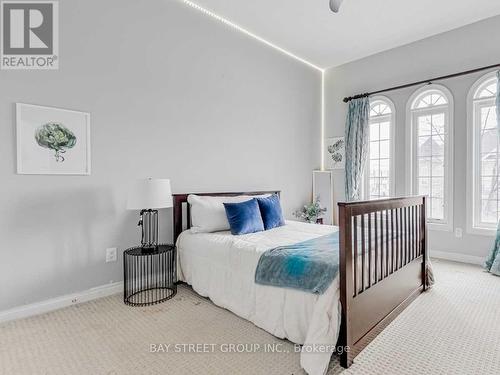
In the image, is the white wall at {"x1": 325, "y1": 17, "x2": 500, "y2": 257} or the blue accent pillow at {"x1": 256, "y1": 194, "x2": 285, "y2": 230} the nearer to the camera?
the blue accent pillow at {"x1": 256, "y1": 194, "x2": 285, "y2": 230}

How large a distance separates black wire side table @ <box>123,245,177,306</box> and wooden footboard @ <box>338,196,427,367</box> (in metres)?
1.60

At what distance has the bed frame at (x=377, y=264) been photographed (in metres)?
1.65

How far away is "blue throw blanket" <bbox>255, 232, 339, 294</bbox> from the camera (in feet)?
5.54

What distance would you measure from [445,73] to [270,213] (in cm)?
309

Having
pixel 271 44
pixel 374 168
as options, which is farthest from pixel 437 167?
pixel 271 44

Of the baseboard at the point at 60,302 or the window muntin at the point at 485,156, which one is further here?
the window muntin at the point at 485,156

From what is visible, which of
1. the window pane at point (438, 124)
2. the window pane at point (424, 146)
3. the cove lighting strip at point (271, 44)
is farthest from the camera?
the window pane at point (424, 146)

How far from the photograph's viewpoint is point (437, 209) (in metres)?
3.93

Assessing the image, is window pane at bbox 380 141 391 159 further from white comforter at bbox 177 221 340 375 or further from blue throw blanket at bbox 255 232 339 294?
blue throw blanket at bbox 255 232 339 294

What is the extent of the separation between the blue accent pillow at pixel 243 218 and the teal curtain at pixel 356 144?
2233 mm

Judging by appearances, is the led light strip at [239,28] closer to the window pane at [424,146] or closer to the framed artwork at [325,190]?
the framed artwork at [325,190]

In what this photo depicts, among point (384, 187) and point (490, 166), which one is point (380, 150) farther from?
point (490, 166)

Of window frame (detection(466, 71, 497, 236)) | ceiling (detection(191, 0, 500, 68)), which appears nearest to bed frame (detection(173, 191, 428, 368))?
window frame (detection(466, 71, 497, 236))

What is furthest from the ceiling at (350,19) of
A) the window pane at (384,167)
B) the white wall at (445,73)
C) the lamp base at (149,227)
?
the lamp base at (149,227)
